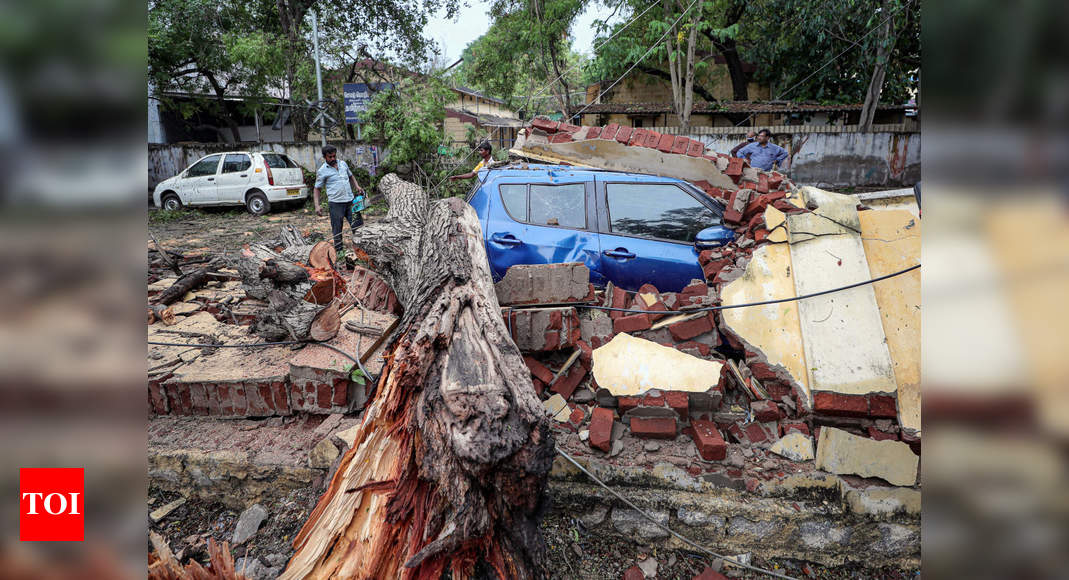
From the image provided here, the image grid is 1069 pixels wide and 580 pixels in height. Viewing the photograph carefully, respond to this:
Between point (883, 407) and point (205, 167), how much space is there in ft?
46.0

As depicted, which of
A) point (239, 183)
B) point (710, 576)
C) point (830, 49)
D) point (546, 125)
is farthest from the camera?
point (830, 49)

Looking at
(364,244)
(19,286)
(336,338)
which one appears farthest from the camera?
(364,244)

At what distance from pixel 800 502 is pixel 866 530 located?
1.00ft

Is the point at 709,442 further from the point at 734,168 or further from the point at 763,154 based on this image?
the point at 763,154

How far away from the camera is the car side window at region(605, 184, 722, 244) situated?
406cm

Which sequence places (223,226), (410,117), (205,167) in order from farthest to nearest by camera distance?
(410,117)
(205,167)
(223,226)

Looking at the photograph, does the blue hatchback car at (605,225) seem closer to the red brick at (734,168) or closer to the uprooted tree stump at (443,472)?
the red brick at (734,168)

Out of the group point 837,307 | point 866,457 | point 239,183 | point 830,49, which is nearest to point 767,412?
point 866,457

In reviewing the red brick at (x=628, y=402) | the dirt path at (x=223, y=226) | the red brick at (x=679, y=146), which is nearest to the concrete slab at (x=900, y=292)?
the red brick at (x=628, y=402)

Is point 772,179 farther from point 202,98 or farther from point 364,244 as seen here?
point 202,98

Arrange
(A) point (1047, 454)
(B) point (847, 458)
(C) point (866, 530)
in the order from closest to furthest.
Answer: (A) point (1047, 454)
(C) point (866, 530)
(B) point (847, 458)

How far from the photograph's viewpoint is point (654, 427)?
285 centimetres

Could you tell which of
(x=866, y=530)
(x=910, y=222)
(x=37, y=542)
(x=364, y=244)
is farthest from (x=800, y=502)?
(x=364, y=244)

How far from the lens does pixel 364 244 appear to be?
4180 mm
